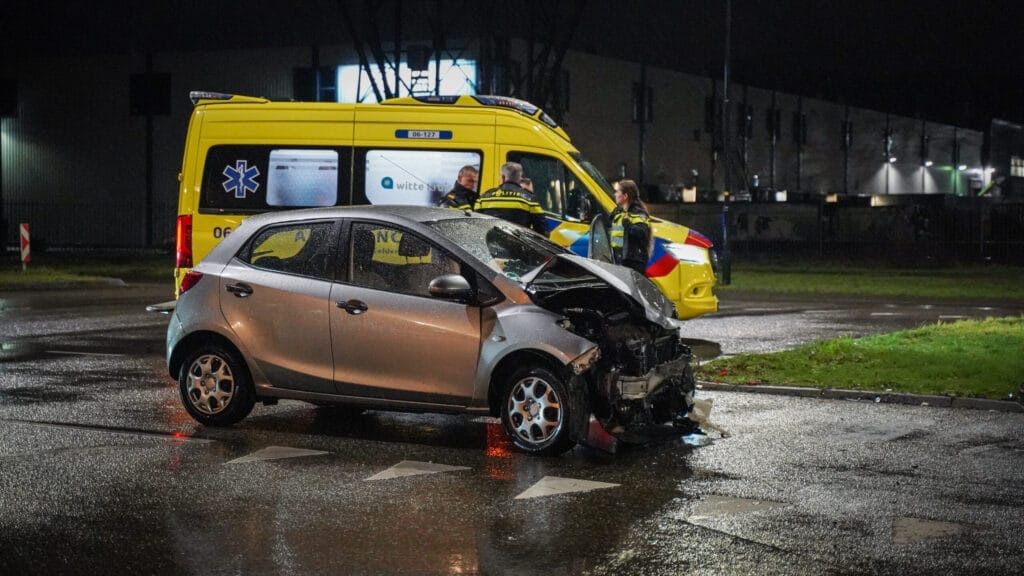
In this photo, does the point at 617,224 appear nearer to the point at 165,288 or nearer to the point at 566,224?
the point at 566,224

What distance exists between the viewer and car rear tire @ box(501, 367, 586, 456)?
8.64m

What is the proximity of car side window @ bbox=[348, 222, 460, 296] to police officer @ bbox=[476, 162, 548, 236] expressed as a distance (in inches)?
176

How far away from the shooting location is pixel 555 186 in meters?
15.7

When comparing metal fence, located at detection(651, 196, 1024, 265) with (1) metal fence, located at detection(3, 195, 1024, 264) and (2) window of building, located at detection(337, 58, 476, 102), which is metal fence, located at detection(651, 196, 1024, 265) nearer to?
(1) metal fence, located at detection(3, 195, 1024, 264)

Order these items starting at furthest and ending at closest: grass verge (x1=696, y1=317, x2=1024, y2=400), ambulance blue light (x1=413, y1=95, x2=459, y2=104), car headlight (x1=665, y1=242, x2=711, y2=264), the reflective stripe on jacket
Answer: ambulance blue light (x1=413, y1=95, x2=459, y2=104)
car headlight (x1=665, y1=242, x2=711, y2=264)
the reflective stripe on jacket
grass verge (x1=696, y1=317, x2=1024, y2=400)

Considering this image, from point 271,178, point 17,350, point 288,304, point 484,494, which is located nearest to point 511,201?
point 271,178

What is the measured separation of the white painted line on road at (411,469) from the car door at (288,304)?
1258mm

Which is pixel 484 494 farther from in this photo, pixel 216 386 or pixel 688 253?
pixel 688 253

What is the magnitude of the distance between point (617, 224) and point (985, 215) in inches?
952

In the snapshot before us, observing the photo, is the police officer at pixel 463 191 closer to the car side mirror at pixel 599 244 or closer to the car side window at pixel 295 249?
the car side mirror at pixel 599 244

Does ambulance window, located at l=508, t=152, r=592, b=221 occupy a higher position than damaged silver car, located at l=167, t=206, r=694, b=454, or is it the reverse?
ambulance window, located at l=508, t=152, r=592, b=221

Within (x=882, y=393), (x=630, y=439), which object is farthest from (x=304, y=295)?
(x=882, y=393)

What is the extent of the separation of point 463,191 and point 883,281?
17.2 meters

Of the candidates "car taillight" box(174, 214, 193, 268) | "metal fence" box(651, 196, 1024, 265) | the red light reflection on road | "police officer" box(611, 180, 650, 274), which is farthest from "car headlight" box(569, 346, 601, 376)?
"metal fence" box(651, 196, 1024, 265)
